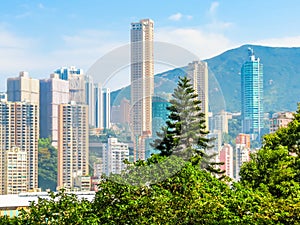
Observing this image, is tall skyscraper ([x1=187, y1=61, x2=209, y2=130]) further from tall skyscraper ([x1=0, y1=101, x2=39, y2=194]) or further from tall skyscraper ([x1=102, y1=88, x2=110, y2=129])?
tall skyscraper ([x1=0, y1=101, x2=39, y2=194])

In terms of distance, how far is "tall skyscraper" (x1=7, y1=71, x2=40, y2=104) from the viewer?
34.6 metres

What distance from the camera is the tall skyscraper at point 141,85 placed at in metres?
3.52

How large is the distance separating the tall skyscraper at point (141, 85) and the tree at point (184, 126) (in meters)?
0.19

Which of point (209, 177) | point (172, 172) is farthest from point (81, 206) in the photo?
point (209, 177)

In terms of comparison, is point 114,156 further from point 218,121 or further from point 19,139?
point 19,139

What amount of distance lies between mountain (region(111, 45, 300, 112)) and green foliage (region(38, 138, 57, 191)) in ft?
38.6

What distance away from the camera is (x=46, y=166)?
37469mm

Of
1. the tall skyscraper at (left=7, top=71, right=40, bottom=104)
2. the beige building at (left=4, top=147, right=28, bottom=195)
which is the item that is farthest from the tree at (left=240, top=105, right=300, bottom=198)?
the beige building at (left=4, top=147, right=28, bottom=195)

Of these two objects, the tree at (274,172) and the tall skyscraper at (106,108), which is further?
the tree at (274,172)

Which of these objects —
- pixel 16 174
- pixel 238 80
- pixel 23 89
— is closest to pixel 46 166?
pixel 16 174

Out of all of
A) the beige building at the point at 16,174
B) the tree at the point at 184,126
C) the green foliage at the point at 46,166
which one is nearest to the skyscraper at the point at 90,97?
the tree at the point at 184,126

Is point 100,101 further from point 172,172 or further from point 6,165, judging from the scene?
point 6,165

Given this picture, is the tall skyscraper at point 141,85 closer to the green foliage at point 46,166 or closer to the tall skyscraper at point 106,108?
the tall skyscraper at point 106,108

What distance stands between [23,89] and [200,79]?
3357 cm
